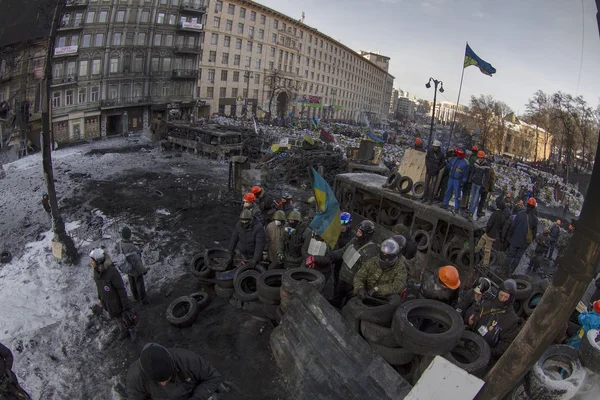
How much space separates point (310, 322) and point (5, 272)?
25.7 ft

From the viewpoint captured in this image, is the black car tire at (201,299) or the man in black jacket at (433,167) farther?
the man in black jacket at (433,167)

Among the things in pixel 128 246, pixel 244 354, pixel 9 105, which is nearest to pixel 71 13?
pixel 9 105

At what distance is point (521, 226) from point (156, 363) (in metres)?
9.05

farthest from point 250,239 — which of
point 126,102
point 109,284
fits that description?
point 126,102

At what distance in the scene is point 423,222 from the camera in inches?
350

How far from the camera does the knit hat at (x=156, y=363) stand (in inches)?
109

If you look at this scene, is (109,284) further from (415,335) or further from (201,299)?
(415,335)

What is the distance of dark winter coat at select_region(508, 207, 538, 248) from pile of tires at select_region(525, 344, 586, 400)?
6.18 m

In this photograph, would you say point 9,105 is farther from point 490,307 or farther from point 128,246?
point 490,307

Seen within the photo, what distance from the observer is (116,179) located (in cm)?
1537

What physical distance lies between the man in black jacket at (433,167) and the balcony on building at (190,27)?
99.7 feet

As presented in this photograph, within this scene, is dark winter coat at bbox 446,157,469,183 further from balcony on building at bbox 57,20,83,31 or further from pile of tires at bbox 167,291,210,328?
balcony on building at bbox 57,20,83,31

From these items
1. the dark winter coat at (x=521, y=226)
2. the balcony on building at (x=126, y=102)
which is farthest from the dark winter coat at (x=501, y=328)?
the balcony on building at (x=126, y=102)

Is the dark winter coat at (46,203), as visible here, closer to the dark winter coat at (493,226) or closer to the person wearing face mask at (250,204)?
the person wearing face mask at (250,204)
